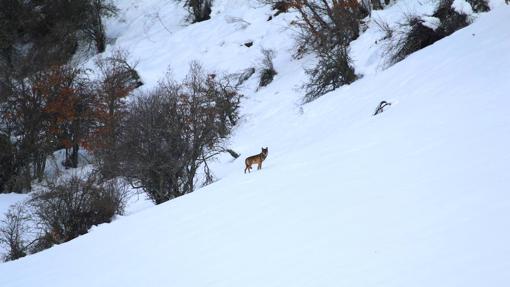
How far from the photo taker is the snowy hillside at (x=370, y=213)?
4113mm

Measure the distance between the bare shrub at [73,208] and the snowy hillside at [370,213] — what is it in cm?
690

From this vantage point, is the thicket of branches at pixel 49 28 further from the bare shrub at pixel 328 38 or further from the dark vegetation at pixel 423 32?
the dark vegetation at pixel 423 32

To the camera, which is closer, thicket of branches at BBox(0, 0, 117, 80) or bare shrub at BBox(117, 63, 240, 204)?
bare shrub at BBox(117, 63, 240, 204)

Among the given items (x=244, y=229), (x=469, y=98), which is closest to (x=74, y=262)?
(x=244, y=229)

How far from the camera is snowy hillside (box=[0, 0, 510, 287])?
4113 mm

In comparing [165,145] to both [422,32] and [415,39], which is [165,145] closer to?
[415,39]

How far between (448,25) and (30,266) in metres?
17.0

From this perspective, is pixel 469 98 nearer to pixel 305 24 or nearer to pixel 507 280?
pixel 507 280

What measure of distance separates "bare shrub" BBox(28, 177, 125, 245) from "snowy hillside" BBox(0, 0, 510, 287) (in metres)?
6.90

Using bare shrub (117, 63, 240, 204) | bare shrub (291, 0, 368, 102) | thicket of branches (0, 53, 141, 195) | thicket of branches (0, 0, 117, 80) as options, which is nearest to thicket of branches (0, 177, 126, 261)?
bare shrub (117, 63, 240, 204)

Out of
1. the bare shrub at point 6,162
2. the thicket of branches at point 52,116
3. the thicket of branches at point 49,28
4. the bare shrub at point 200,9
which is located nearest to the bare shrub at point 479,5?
the thicket of branches at point 52,116

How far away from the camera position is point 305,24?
28391mm

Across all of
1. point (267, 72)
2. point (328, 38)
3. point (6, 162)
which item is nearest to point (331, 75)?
point (328, 38)

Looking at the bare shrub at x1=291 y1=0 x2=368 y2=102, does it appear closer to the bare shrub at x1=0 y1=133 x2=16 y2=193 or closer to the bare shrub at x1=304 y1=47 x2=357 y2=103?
the bare shrub at x1=304 y1=47 x2=357 y2=103
